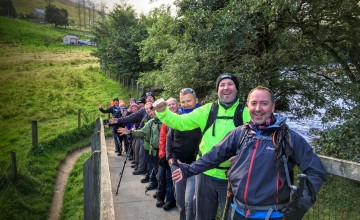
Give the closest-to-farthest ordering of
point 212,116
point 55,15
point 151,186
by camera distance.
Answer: point 212,116
point 151,186
point 55,15

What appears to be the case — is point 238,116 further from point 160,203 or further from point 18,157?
point 18,157

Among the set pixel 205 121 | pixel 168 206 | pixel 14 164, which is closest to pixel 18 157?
pixel 14 164

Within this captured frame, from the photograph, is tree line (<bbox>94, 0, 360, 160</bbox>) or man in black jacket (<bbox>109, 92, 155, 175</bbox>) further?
tree line (<bbox>94, 0, 360, 160</bbox>)

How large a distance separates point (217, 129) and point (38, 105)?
21696 millimetres

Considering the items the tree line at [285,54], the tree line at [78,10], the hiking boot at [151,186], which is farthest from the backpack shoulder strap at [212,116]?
the tree line at [78,10]

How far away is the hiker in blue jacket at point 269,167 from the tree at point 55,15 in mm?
27255

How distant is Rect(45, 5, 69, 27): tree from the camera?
91.6ft

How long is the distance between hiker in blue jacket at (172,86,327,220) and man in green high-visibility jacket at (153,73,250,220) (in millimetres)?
757

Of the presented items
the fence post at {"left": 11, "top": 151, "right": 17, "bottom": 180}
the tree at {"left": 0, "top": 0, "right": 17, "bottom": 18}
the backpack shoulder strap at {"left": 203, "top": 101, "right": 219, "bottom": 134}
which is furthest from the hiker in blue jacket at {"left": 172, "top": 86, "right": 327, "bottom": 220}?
the tree at {"left": 0, "top": 0, "right": 17, "bottom": 18}

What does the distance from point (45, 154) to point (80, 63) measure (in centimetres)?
3140

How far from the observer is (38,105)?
880 inches

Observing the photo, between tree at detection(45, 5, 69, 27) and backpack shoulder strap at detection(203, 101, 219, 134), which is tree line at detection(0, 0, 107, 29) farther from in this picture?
backpack shoulder strap at detection(203, 101, 219, 134)

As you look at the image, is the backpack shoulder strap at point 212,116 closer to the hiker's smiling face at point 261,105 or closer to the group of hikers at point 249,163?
the group of hikers at point 249,163

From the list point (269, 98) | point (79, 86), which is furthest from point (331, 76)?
point (79, 86)
